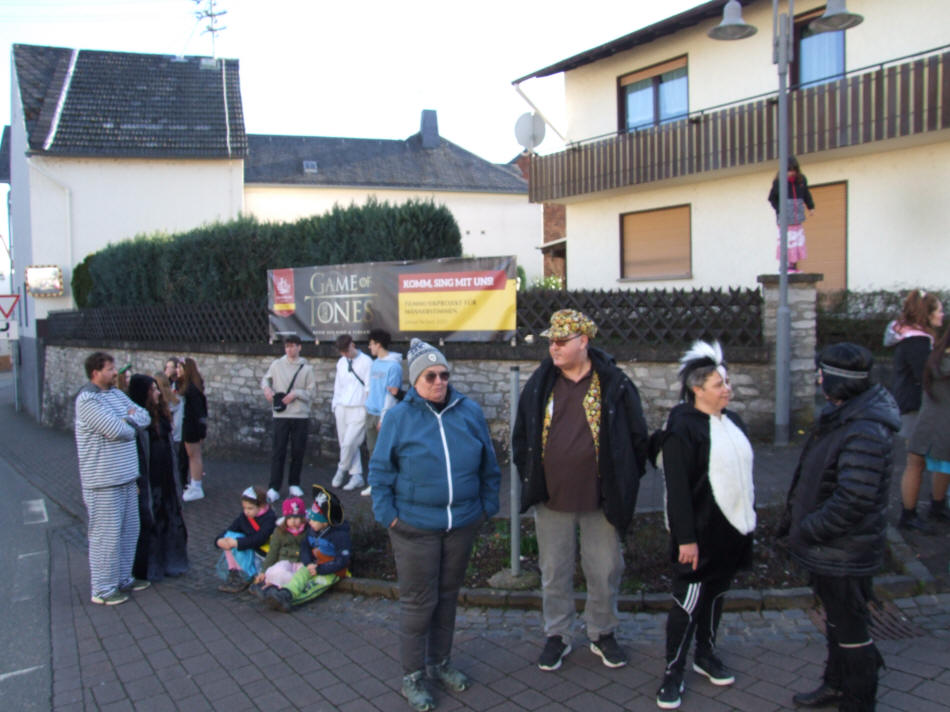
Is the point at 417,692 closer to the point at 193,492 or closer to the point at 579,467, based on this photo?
the point at 579,467

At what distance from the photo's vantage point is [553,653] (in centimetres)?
437

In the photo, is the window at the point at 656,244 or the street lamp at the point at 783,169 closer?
Result: the street lamp at the point at 783,169

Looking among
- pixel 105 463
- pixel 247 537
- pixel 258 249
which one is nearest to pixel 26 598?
pixel 105 463

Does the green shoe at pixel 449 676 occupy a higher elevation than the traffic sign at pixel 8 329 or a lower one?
lower

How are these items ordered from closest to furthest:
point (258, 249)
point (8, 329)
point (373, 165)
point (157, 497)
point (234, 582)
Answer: point (234, 582) → point (157, 497) → point (258, 249) → point (8, 329) → point (373, 165)

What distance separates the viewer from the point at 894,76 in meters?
14.1

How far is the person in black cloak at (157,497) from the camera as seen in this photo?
20.8ft

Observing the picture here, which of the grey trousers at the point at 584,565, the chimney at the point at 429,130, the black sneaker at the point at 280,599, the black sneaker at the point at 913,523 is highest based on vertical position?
the chimney at the point at 429,130

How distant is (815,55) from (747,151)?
7.34 ft

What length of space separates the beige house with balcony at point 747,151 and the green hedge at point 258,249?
26.5ft

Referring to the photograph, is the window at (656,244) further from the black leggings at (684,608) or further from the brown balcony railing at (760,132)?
the black leggings at (684,608)

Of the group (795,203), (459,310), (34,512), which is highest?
(795,203)

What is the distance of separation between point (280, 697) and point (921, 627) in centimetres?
375

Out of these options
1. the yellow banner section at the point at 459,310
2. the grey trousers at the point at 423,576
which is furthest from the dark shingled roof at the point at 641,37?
the grey trousers at the point at 423,576
